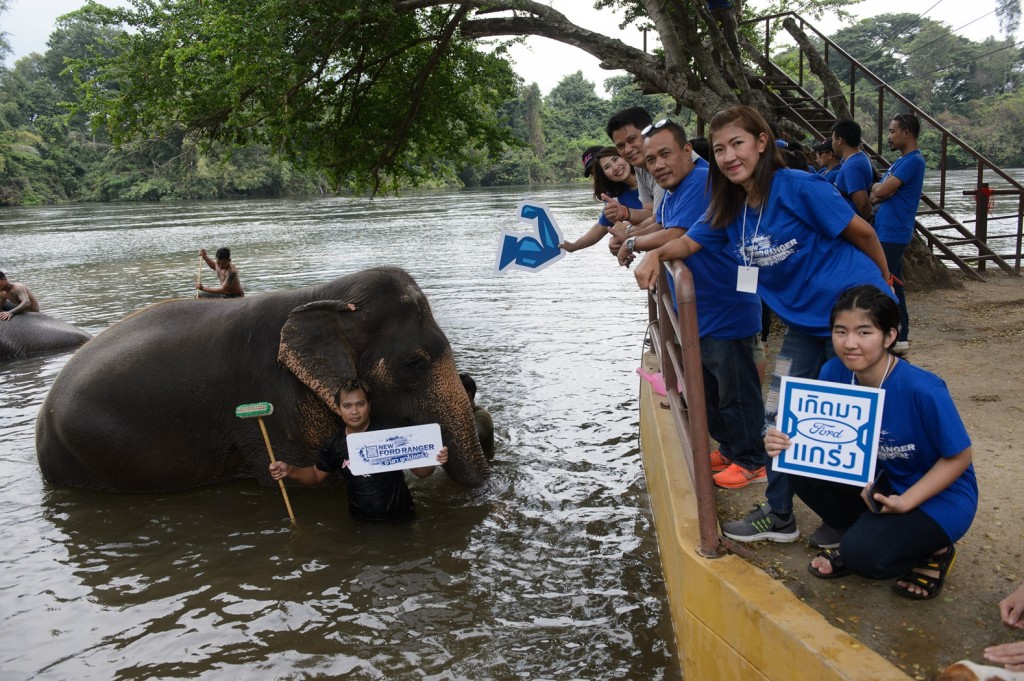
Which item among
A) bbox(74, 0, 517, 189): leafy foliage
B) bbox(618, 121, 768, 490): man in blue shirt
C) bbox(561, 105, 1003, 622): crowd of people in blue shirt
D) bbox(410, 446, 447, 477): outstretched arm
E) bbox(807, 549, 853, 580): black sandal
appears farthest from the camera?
bbox(74, 0, 517, 189): leafy foliage

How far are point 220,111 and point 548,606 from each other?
29.2 ft

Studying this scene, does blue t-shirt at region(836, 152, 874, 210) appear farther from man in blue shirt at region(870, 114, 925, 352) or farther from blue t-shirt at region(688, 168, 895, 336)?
blue t-shirt at region(688, 168, 895, 336)

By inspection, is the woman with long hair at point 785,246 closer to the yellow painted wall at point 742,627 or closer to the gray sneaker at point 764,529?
the gray sneaker at point 764,529

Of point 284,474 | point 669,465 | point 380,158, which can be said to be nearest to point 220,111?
point 380,158

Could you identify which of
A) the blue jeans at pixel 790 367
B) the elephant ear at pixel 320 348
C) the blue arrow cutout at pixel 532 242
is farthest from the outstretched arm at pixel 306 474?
the blue jeans at pixel 790 367

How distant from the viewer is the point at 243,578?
504cm

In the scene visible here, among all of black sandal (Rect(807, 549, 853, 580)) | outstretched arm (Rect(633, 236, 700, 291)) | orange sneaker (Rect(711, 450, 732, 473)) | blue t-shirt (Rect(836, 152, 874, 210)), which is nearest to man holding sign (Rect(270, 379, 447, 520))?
orange sneaker (Rect(711, 450, 732, 473))

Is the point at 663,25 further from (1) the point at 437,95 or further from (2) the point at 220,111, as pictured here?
(2) the point at 220,111

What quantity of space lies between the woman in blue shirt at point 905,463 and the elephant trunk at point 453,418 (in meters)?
3.13

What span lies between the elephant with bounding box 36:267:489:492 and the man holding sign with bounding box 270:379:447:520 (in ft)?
1.72

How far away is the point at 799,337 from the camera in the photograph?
3705mm

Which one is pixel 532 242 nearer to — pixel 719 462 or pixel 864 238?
pixel 719 462

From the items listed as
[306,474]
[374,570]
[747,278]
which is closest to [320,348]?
[306,474]

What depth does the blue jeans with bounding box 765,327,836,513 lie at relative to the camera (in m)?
3.57
